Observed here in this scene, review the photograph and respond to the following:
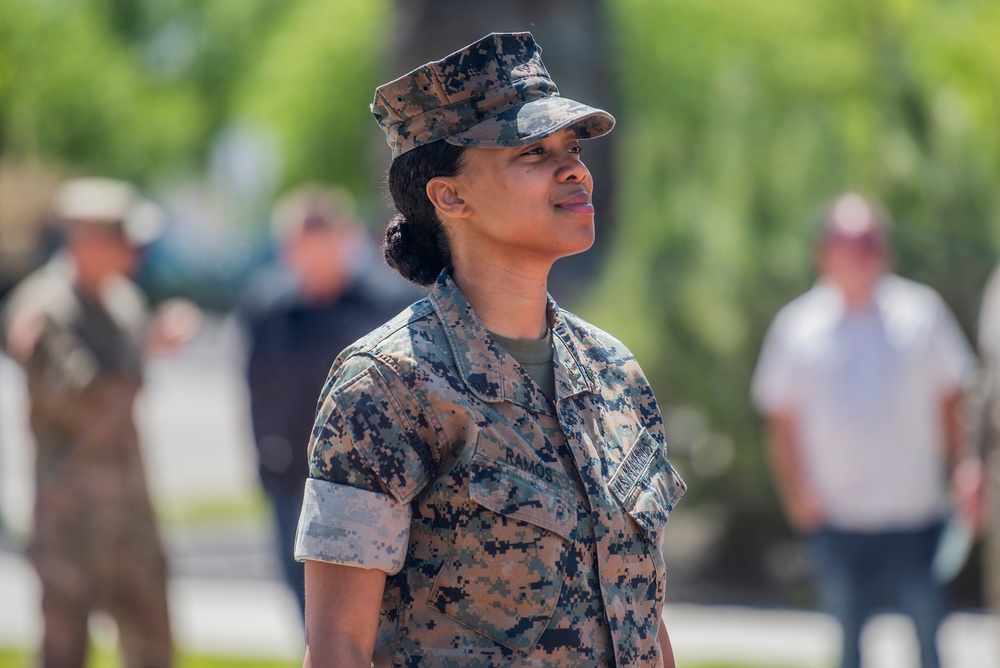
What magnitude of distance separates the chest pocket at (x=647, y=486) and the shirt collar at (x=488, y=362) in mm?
138

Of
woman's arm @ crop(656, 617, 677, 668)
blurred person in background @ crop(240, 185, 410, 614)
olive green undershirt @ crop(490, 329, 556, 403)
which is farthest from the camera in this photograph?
blurred person in background @ crop(240, 185, 410, 614)

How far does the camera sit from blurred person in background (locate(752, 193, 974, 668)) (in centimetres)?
540

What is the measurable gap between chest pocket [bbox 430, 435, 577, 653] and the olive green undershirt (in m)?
0.21

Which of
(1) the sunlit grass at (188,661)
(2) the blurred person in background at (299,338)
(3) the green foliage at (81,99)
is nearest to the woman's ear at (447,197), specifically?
(2) the blurred person in background at (299,338)

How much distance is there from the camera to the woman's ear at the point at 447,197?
7.69 ft

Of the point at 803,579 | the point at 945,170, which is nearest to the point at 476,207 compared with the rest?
the point at 945,170

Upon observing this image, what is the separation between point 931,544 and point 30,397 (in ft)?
11.3

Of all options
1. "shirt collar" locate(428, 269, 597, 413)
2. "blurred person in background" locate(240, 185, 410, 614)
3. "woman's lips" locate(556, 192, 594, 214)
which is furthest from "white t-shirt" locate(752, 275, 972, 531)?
"woman's lips" locate(556, 192, 594, 214)

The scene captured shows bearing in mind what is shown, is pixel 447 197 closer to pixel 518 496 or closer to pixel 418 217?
pixel 418 217

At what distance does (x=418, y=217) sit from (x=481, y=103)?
255 mm

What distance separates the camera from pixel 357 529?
2.10m

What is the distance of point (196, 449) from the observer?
1800 centimetres

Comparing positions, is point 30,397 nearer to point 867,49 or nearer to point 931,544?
point 931,544

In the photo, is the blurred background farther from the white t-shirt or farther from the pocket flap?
the pocket flap
